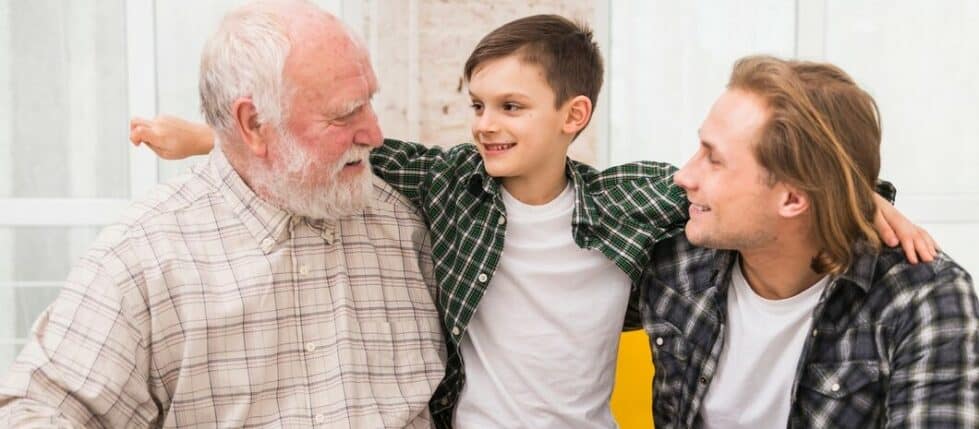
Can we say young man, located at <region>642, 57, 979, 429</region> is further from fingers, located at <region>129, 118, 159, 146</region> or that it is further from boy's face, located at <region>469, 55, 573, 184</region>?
fingers, located at <region>129, 118, 159, 146</region>

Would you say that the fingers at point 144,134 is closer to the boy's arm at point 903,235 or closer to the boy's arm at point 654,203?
the boy's arm at point 654,203

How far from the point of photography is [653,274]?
1742 millimetres

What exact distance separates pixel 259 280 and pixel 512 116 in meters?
0.58

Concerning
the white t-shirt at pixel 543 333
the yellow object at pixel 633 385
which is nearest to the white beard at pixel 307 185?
the white t-shirt at pixel 543 333

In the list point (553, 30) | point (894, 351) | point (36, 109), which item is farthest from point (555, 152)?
point (36, 109)

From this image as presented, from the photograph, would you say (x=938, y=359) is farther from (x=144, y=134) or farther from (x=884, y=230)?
(x=144, y=134)

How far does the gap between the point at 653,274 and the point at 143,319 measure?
3.11 feet

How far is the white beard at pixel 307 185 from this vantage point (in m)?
1.58

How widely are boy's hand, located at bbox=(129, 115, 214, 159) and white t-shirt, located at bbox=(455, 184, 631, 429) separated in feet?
2.08

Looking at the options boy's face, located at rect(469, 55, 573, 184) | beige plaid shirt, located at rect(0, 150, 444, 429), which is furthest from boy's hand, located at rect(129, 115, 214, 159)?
boy's face, located at rect(469, 55, 573, 184)

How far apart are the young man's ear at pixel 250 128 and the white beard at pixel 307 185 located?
33 millimetres

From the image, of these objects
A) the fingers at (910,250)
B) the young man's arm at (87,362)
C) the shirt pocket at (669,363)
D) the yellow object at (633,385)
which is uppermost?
the fingers at (910,250)

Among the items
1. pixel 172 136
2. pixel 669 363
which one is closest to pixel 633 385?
pixel 669 363

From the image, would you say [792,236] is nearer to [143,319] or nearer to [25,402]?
[143,319]
